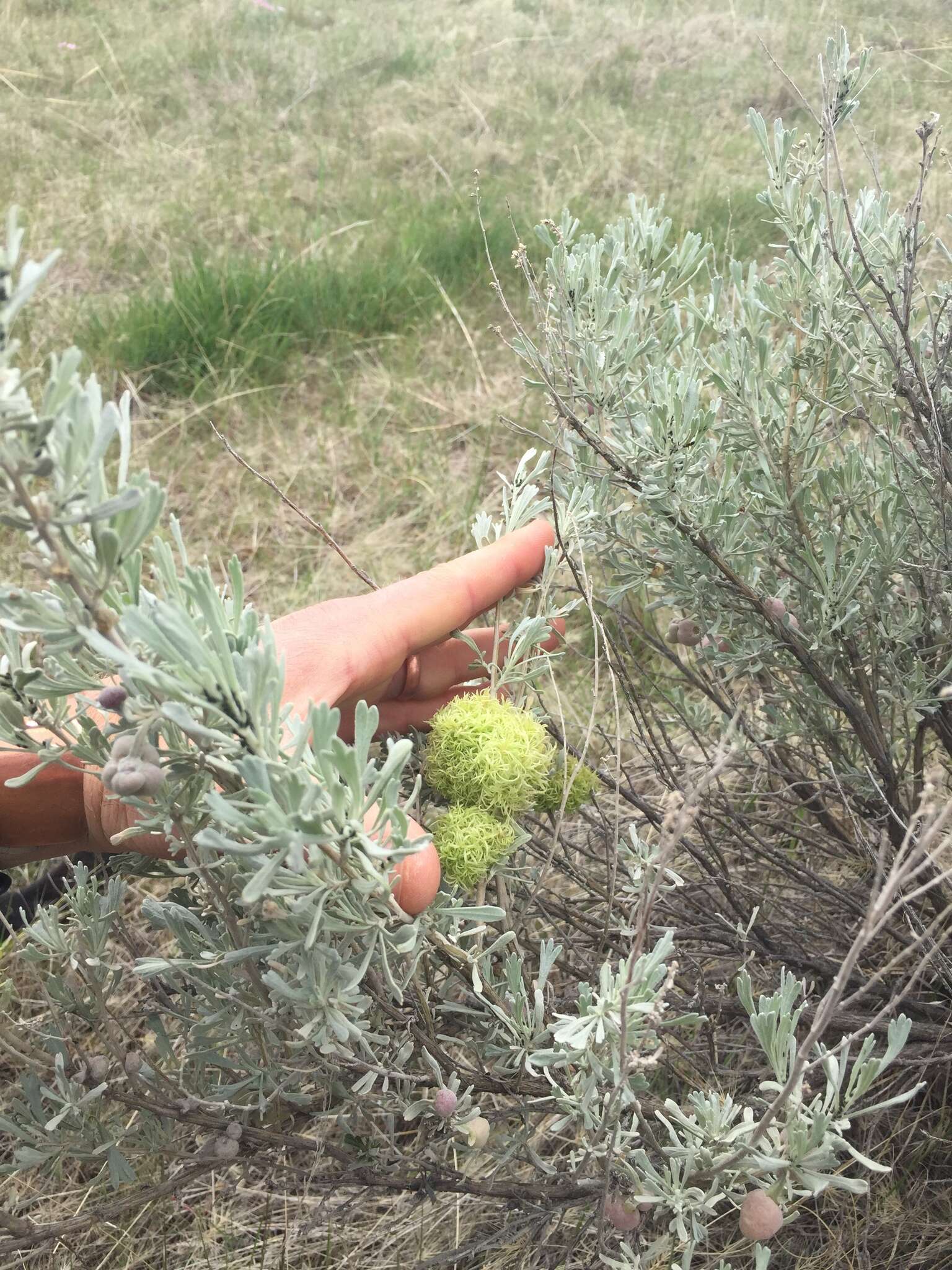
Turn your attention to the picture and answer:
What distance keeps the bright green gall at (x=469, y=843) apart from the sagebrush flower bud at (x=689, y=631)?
1.72 ft

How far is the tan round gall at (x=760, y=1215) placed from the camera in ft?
2.69

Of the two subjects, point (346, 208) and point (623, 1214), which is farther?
point (346, 208)

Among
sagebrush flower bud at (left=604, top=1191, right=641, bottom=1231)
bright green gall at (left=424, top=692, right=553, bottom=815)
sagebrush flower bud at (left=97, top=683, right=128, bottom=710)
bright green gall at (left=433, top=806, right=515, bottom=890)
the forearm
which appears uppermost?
sagebrush flower bud at (left=97, top=683, right=128, bottom=710)

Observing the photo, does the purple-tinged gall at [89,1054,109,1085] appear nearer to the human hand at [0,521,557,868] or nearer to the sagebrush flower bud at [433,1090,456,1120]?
the human hand at [0,521,557,868]

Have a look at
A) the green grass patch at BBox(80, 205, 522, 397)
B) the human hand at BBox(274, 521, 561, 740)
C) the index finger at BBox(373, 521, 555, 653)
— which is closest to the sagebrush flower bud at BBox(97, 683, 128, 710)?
Answer: the human hand at BBox(274, 521, 561, 740)

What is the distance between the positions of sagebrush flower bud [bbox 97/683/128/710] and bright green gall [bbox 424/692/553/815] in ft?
1.08

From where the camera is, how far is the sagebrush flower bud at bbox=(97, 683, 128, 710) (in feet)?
2.06

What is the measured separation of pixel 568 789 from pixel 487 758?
119 mm

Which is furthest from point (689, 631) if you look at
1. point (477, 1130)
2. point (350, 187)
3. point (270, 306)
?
point (350, 187)

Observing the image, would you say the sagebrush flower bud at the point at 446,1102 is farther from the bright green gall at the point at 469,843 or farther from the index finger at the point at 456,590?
the index finger at the point at 456,590

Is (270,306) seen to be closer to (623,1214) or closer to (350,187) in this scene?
(350,187)

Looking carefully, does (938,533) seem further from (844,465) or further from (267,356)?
(267,356)

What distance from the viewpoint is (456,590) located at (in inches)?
42.7

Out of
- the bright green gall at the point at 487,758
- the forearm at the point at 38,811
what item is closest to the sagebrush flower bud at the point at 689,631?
the bright green gall at the point at 487,758
